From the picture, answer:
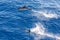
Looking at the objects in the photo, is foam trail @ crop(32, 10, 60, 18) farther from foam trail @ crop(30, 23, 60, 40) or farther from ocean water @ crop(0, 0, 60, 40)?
foam trail @ crop(30, 23, 60, 40)

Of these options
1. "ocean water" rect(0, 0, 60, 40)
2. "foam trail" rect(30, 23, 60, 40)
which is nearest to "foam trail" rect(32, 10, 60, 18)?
"ocean water" rect(0, 0, 60, 40)

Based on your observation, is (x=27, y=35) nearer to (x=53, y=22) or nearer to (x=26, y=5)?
(x=53, y=22)

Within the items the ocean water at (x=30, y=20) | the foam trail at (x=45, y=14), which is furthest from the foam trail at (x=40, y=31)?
the foam trail at (x=45, y=14)

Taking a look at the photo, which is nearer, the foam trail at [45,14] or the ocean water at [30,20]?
the ocean water at [30,20]

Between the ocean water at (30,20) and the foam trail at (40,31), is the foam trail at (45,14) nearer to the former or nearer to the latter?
the ocean water at (30,20)

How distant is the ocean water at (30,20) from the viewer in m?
37.9

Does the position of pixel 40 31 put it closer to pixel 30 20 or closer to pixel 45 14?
pixel 30 20

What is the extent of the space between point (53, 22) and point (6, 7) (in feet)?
48.2

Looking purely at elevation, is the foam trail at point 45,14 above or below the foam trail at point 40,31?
above

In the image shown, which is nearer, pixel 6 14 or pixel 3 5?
pixel 6 14

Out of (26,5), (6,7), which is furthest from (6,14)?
(26,5)

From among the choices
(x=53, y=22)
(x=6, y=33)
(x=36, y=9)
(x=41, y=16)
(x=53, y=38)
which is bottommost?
(x=53, y=38)

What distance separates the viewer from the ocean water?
37.9 metres

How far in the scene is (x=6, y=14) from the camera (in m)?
46.0
